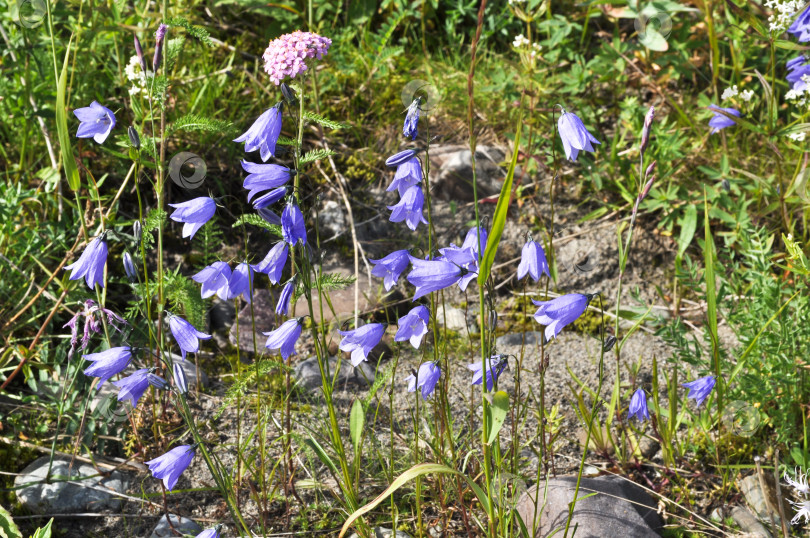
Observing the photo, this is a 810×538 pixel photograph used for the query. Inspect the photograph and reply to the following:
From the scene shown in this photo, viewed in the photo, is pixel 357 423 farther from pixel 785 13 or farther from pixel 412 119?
pixel 785 13

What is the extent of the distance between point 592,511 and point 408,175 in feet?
3.91

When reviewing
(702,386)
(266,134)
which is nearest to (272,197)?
(266,134)

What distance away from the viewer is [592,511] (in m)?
2.25

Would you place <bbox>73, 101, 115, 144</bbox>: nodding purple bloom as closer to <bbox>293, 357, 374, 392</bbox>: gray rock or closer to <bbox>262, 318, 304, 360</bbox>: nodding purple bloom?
<bbox>262, 318, 304, 360</bbox>: nodding purple bloom

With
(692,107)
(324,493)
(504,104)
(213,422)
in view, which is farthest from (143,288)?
(692,107)

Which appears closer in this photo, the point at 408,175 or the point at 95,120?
the point at 408,175

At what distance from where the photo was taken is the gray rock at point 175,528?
90.7 inches

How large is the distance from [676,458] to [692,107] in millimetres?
2149

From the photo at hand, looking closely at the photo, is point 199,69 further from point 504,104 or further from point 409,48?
point 504,104

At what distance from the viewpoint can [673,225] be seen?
143 inches

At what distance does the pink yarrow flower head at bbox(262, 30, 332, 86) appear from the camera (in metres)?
1.73

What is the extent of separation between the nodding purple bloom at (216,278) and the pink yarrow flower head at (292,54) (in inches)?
22.8

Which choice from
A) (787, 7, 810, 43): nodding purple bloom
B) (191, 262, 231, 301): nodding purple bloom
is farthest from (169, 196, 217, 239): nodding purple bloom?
(787, 7, 810, 43): nodding purple bloom

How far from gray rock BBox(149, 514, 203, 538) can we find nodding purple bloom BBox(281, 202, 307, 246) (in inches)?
43.9
